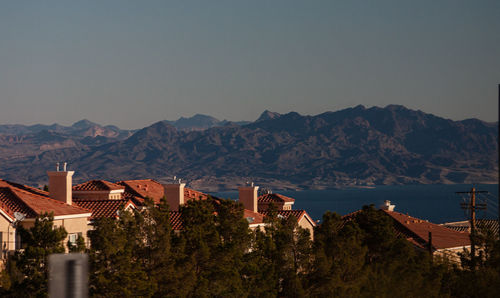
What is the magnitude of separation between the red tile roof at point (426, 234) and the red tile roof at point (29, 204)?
34.3 m

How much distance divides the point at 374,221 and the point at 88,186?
69.7 ft

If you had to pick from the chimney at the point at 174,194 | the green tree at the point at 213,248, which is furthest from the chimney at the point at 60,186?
the chimney at the point at 174,194

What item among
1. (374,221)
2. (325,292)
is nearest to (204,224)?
(325,292)

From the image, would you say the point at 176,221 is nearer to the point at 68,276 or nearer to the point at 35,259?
the point at 35,259

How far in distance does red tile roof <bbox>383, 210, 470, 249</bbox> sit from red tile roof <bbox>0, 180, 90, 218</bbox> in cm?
3434

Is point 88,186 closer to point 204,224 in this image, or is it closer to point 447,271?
point 204,224

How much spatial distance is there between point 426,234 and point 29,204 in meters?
41.3

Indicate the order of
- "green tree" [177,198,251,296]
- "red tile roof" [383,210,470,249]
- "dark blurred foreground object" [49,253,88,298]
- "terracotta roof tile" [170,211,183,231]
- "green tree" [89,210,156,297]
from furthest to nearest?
"red tile roof" [383,210,470,249]
"terracotta roof tile" [170,211,183,231]
"green tree" [177,198,251,296]
"green tree" [89,210,156,297]
"dark blurred foreground object" [49,253,88,298]

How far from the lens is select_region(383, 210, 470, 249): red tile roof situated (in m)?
70.0

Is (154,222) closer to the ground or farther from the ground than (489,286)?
farther from the ground

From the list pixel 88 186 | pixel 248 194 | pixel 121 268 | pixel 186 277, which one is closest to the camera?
pixel 121 268

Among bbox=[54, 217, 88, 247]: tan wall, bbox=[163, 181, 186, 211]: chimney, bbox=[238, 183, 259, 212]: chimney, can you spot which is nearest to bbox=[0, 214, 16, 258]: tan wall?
bbox=[54, 217, 88, 247]: tan wall

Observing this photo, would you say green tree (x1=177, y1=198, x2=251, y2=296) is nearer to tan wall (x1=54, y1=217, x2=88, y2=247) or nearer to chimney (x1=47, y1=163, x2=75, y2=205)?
tan wall (x1=54, y1=217, x2=88, y2=247)

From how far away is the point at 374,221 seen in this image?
172ft
